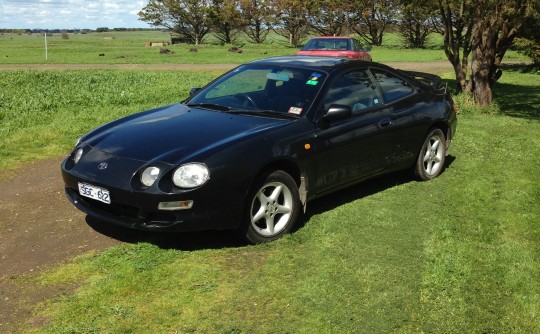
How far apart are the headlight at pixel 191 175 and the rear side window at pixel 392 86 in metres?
2.69

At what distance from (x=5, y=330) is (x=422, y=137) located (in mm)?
5022

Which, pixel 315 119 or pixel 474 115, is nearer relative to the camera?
pixel 315 119

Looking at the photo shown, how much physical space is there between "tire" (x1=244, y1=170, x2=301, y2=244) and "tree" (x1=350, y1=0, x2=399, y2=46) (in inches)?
1989

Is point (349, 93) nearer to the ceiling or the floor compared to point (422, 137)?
nearer to the ceiling

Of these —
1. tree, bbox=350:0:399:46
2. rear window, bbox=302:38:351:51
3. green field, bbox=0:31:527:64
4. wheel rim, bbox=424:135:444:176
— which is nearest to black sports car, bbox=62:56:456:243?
wheel rim, bbox=424:135:444:176

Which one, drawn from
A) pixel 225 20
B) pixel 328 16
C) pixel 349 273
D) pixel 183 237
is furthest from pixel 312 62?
pixel 225 20

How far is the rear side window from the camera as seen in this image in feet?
21.0

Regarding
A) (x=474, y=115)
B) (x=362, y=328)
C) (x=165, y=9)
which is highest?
(x=165, y=9)

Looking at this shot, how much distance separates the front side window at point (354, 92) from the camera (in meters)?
5.72

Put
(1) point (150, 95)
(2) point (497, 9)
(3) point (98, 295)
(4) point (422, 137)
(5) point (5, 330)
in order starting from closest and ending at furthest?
(5) point (5, 330), (3) point (98, 295), (4) point (422, 137), (2) point (497, 9), (1) point (150, 95)

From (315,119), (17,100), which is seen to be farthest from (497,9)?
(17,100)

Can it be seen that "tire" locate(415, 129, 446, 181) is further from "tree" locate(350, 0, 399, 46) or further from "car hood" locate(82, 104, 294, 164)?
"tree" locate(350, 0, 399, 46)

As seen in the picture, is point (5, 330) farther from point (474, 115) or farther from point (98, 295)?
point (474, 115)

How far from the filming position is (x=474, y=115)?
12.7m
